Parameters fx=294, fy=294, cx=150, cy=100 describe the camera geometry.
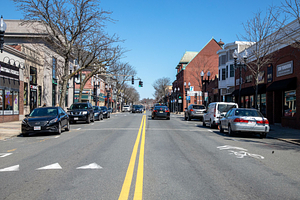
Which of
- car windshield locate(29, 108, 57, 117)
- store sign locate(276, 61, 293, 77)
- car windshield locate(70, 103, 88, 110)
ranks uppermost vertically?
store sign locate(276, 61, 293, 77)

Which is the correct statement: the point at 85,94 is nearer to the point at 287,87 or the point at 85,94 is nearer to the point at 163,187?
the point at 287,87

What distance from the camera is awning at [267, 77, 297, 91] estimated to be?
2086 centimetres

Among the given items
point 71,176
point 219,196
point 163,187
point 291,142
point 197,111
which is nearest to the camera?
point 219,196

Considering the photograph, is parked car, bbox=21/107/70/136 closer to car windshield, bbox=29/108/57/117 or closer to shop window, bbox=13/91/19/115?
car windshield, bbox=29/108/57/117

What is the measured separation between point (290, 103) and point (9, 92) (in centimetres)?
2240

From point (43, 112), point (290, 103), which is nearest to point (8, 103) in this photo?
point (43, 112)

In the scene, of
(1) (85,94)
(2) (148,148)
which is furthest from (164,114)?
(1) (85,94)

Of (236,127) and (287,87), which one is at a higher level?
(287,87)

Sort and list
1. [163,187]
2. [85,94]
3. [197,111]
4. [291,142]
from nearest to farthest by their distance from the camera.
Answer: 1. [163,187]
2. [291,142]
3. [197,111]
4. [85,94]

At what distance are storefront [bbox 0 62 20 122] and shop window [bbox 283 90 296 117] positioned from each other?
22.1 meters

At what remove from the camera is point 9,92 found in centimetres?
2453

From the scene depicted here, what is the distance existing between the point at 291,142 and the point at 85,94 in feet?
180

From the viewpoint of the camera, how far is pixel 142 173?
687cm

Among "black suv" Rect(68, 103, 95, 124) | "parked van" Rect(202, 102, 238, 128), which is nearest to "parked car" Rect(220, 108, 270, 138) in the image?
"parked van" Rect(202, 102, 238, 128)
